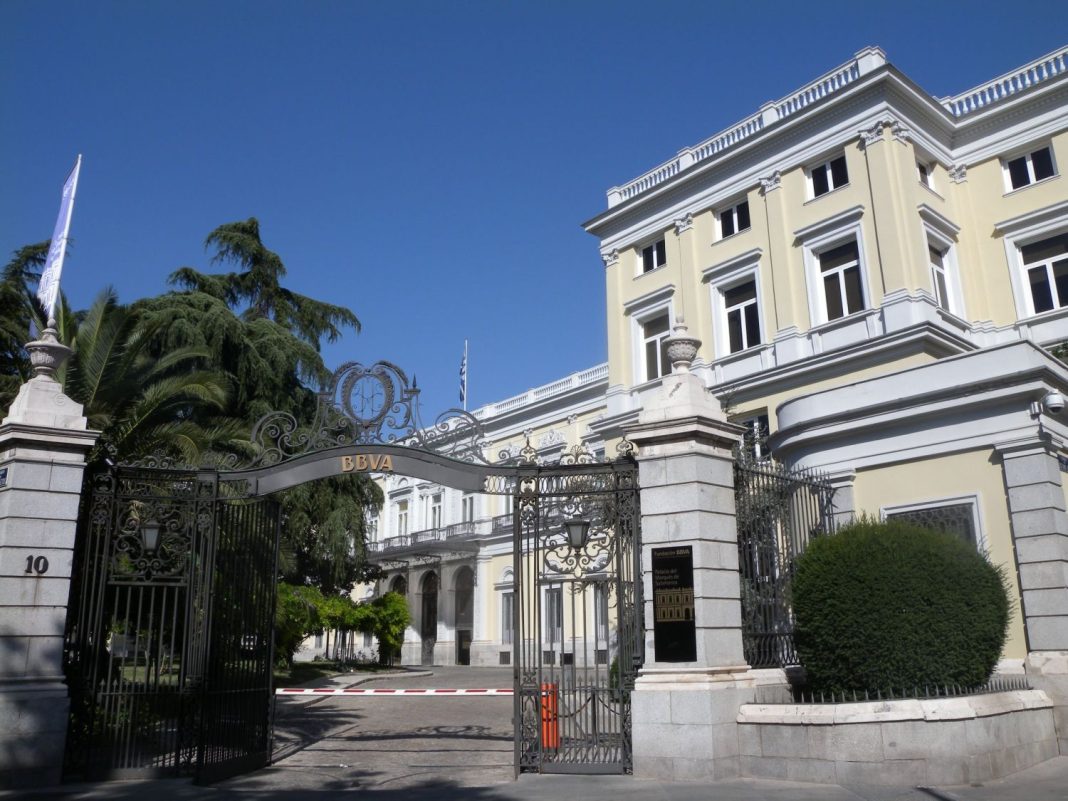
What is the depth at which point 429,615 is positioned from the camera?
48250 mm

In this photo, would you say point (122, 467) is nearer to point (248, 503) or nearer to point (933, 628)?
point (248, 503)

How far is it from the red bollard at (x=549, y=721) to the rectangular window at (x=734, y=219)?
1944cm

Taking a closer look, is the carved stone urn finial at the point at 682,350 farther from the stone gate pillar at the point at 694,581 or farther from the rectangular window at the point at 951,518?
the rectangular window at the point at 951,518

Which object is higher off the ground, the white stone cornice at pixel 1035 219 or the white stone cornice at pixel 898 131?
the white stone cornice at pixel 898 131

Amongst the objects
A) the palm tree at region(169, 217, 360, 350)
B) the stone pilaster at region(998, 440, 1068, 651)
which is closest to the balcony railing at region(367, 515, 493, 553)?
the palm tree at region(169, 217, 360, 350)

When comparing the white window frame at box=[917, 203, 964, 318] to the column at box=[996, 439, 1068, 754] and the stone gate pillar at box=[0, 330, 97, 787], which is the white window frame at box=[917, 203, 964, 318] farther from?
the stone gate pillar at box=[0, 330, 97, 787]

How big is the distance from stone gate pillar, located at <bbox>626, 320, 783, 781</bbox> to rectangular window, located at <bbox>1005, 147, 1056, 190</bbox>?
59.2ft

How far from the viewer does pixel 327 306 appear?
31.0 meters

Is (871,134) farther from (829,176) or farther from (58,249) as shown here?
(58,249)

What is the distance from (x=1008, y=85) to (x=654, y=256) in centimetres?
1095

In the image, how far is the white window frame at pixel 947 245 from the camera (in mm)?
24219

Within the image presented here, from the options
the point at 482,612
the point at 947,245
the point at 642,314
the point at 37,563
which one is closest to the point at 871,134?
the point at 947,245

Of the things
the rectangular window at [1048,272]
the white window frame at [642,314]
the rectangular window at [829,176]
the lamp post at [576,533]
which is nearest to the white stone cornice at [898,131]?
the rectangular window at [829,176]

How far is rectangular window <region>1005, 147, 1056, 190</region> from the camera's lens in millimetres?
24125
